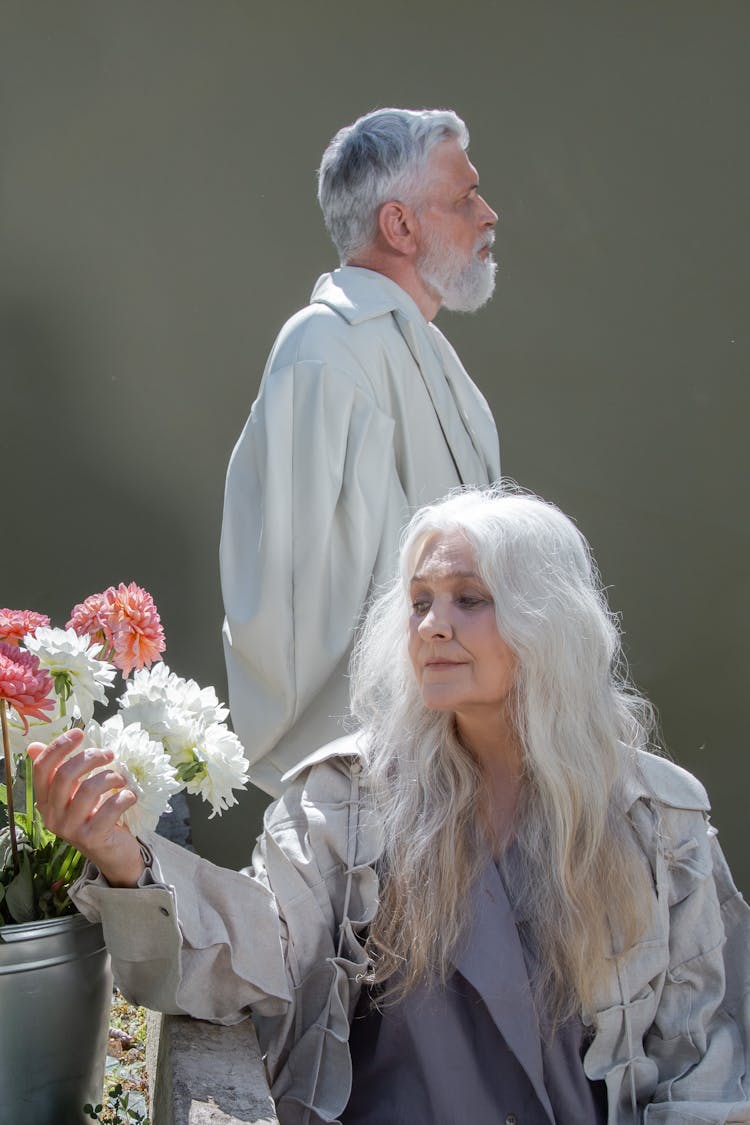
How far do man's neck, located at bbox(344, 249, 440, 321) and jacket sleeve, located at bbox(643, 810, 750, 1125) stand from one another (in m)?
1.48

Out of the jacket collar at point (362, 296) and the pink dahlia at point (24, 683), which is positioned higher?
the jacket collar at point (362, 296)

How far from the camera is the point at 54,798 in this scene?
1.74 m

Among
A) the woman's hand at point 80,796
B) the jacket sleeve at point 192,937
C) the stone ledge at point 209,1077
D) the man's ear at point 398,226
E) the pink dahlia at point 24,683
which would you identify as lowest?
the stone ledge at point 209,1077

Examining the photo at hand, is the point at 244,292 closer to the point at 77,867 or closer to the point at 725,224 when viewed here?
the point at 725,224

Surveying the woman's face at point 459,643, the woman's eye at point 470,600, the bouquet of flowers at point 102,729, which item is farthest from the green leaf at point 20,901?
the woman's eye at point 470,600

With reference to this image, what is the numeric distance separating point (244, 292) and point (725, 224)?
1417mm

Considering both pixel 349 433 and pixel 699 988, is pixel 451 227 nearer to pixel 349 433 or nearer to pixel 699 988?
pixel 349 433

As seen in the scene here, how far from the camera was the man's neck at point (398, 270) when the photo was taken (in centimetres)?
323

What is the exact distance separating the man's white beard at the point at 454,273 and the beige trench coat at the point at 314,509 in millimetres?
199

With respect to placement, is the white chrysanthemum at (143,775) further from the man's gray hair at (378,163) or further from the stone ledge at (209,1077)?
the man's gray hair at (378,163)

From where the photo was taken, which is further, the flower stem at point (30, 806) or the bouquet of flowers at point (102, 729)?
the flower stem at point (30, 806)

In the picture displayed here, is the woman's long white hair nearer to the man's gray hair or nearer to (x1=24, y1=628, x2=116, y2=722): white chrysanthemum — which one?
(x1=24, y1=628, x2=116, y2=722): white chrysanthemum

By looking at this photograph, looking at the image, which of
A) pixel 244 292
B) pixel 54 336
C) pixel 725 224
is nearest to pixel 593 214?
pixel 725 224

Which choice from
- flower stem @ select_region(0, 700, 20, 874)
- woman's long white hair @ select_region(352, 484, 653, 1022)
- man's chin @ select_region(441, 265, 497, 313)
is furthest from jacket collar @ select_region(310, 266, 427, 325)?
flower stem @ select_region(0, 700, 20, 874)
